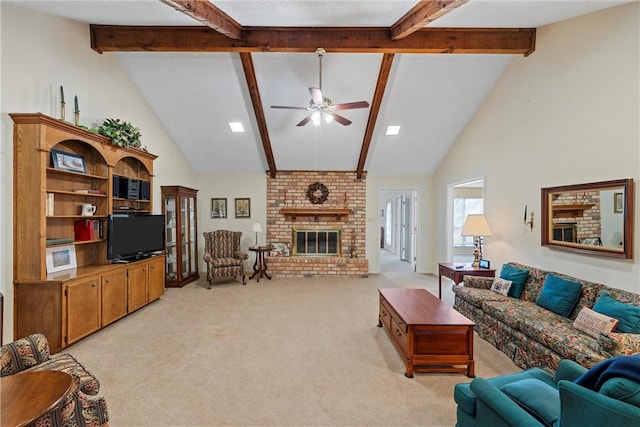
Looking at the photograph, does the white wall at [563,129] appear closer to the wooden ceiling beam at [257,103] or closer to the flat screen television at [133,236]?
the wooden ceiling beam at [257,103]

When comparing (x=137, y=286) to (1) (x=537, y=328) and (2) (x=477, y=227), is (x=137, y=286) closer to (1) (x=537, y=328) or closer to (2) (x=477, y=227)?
(1) (x=537, y=328)

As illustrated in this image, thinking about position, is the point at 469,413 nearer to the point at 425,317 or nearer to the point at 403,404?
the point at 403,404

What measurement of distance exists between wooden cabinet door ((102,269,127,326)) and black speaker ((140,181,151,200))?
1277 millimetres

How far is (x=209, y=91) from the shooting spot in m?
5.00

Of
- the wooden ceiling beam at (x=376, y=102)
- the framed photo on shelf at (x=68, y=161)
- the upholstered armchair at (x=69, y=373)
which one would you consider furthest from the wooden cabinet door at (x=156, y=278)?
the wooden ceiling beam at (x=376, y=102)

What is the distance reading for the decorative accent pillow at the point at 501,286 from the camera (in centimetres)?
369


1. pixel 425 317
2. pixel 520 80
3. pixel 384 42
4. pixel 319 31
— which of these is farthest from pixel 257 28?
pixel 425 317

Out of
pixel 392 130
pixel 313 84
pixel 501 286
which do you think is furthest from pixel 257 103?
A: pixel 501 286

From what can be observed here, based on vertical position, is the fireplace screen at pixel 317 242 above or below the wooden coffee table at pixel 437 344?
above

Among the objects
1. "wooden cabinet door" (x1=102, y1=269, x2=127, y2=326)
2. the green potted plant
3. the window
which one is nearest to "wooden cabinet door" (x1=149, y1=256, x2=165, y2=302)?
"wooden cabinet door" (x1=102, y1=269, x2=127, y2=326)

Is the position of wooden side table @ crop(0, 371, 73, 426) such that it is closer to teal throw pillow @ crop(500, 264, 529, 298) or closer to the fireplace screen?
teal throw pillow @ crop(500, 264, 529, 298)

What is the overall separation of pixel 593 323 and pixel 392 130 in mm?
4244

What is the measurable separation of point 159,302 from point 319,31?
14.8ft

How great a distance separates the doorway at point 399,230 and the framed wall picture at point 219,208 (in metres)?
3.61
